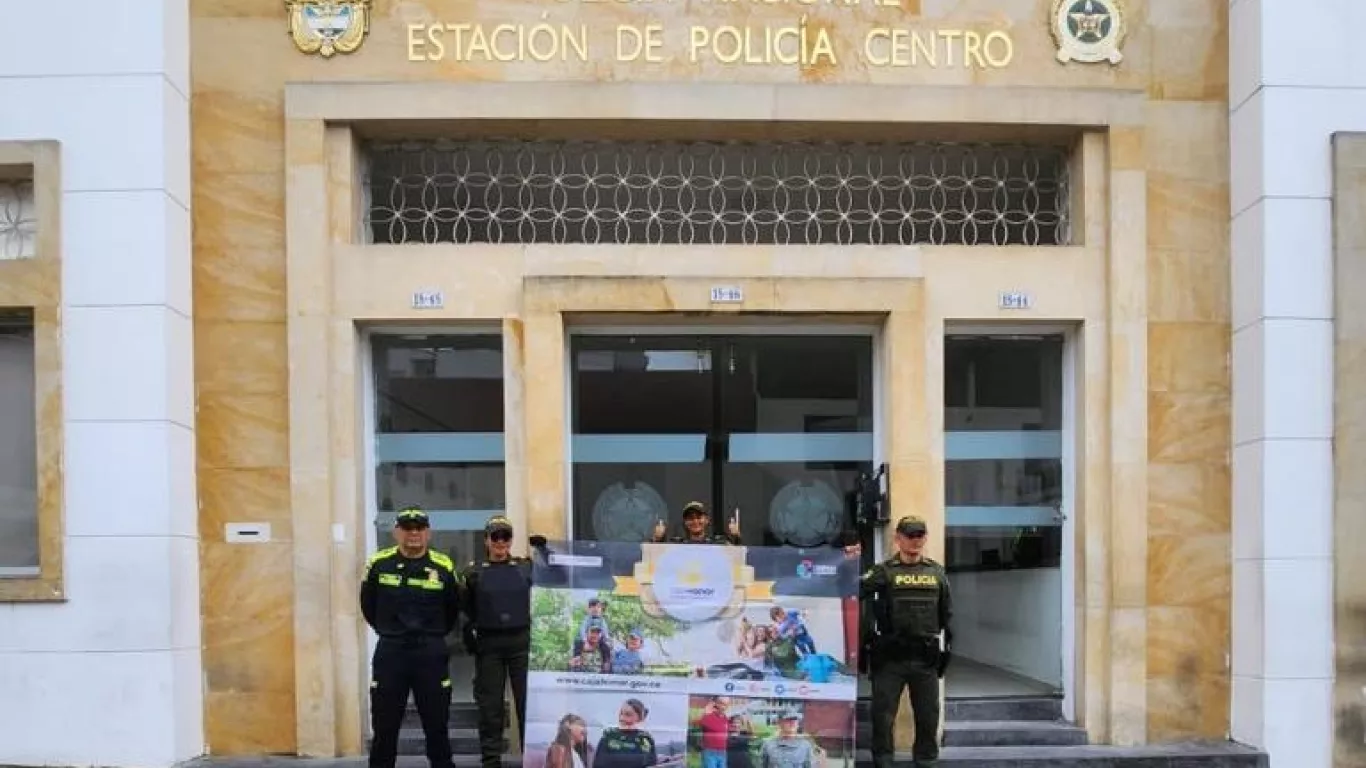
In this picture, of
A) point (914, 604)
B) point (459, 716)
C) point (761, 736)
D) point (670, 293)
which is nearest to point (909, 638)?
point (914, 604)

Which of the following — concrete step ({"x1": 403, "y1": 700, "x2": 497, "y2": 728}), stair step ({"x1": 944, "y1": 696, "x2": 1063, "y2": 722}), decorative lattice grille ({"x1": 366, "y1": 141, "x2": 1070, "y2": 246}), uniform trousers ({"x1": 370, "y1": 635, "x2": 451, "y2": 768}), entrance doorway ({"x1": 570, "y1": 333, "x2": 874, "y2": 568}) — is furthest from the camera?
entrance doorway ({"x1": 570, "y1": 333, "x2": 874, "y2": 568})

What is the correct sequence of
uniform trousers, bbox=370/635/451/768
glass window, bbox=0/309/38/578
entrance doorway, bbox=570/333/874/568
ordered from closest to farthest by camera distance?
uniform trousers, bbox=370/635/451/768 < glass window, bbox=0/309/38/578 < entrance doorway, bbox=570/333/874/568

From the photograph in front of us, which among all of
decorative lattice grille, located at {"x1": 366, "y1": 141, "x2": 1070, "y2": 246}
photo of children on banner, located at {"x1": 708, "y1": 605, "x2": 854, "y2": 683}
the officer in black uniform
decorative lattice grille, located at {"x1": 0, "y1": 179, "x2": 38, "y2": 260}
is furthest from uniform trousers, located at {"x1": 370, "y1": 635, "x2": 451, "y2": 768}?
decorative lattice grille, located at {"x1": 0, "y1": 179, "x2": 38, "y2": 260}

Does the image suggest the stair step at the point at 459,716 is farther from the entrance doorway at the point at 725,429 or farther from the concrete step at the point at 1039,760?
the entrance doorway at the point at 725,429

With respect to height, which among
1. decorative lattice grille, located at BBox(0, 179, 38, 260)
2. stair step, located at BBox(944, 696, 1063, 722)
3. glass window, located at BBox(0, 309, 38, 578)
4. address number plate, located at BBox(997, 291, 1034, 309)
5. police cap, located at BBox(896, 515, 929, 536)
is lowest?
stair step, located at BBox(944, 696, 1063, 722)

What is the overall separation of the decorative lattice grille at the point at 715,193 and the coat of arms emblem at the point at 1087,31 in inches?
26.0

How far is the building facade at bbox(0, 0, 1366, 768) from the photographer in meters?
6.86

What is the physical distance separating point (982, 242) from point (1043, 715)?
10.0 feet

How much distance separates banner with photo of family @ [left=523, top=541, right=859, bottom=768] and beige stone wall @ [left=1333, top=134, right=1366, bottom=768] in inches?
115

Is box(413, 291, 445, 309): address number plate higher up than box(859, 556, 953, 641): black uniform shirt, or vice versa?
box(413, 291, 445, 309): address number plate

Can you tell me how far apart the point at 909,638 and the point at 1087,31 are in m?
3.87

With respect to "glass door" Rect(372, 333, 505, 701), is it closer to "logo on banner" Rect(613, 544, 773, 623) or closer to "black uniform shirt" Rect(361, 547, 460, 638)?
"black uniform shirt" Rect(361, 547, 460, 638)

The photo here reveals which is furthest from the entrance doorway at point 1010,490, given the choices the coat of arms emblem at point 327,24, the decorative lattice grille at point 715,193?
the coat of arms emblem at point 327,24

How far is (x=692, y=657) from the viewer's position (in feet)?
21.9
